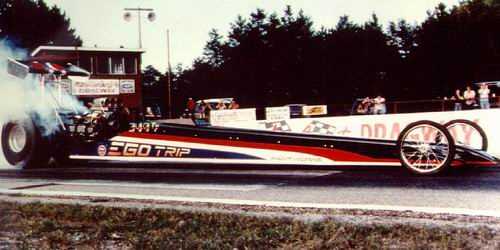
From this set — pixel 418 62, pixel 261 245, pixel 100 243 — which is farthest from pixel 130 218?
pixel 418 62

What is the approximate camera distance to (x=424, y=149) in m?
7.51

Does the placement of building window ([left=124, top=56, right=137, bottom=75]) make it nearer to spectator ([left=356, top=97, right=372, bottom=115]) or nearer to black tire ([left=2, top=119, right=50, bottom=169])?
black tire ([left=2, top=119, right=50, bottom=169])

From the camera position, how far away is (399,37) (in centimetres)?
2678

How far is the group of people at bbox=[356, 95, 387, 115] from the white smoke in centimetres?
1482

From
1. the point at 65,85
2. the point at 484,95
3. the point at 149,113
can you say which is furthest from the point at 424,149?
the point at 484,95

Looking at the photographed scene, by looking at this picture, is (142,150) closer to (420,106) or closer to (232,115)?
(420,106)

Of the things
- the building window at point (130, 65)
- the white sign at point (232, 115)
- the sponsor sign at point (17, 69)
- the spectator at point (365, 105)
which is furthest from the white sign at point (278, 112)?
the sponsor sign at point (17, 69)

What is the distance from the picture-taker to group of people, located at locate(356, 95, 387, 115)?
73.6ft

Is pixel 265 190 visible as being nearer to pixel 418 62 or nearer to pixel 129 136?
pixel 129 136

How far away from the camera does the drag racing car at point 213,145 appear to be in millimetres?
7512

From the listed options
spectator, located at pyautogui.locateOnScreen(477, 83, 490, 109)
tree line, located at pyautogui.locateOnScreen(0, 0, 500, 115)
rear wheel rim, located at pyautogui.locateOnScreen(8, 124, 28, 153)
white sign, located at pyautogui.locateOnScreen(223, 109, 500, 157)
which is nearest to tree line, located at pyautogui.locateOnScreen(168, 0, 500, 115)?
tree line, located at pyautogui.locateOnScreen(0, 0, 500, 115)

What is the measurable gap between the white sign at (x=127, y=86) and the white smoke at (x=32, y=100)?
2.76 ft

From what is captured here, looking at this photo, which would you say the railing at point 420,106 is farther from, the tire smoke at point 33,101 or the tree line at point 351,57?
the tire smoke at point 33,101

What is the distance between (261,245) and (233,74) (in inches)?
937
